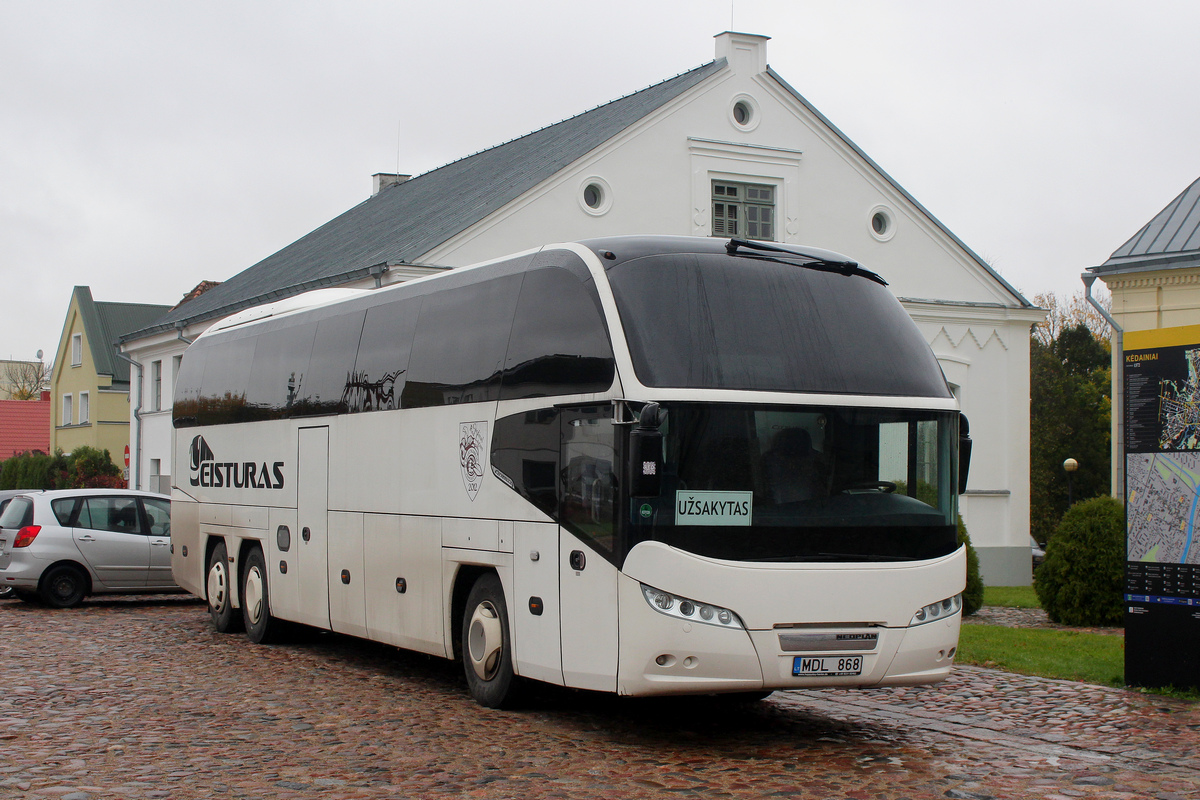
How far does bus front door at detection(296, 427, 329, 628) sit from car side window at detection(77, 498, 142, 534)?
7389 mm

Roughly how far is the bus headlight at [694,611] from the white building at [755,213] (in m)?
18.2

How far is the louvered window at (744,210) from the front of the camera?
97.3 ft

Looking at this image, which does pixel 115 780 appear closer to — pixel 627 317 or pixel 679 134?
pixel 627 317

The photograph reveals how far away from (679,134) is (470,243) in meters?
5.40

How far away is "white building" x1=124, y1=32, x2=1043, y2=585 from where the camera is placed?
2788cm

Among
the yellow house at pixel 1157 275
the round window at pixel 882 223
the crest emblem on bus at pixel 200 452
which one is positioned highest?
the round window at pixel 882 223

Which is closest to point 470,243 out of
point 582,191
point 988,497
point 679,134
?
point 582,191

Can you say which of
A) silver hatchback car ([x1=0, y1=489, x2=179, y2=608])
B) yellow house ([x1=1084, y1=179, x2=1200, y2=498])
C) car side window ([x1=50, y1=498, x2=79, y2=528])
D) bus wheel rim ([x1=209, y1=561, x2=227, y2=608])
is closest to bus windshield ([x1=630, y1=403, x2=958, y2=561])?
bus wheel rim ([x1=209, y1=561, x2=227, y2=608])

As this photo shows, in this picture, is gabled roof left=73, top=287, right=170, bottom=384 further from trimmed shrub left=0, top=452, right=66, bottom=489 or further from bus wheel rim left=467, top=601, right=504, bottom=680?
bus wheel rim left=467, top=601, right=504, bottom=680

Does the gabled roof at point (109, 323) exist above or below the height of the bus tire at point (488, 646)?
above

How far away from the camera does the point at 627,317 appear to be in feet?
31.1

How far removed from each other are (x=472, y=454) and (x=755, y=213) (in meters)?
19.9

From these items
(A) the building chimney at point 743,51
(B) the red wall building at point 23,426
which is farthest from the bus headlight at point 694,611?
(B) the red wall building at point 23,426

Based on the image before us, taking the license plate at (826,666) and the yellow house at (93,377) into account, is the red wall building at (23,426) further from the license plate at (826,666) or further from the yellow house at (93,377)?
the license plate at (826,666)
